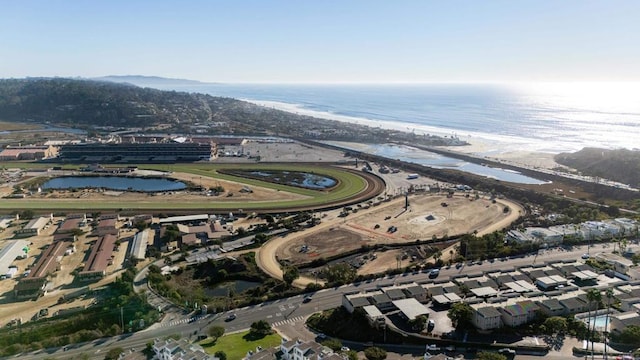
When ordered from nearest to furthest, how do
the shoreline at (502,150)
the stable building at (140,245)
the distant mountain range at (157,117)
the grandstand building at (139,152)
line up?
the stable building at (140,245) → the grandstand building at (139,152) → the shoreline at (502,150) → the distant mountain range at (157,117)

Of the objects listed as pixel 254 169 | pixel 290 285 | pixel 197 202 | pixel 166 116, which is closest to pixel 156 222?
pixel 197 202

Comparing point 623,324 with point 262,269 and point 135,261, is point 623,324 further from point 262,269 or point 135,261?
point 135,261

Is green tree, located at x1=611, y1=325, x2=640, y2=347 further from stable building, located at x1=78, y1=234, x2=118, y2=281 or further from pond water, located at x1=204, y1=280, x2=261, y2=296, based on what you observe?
stable building, located at x1=78, y1=234, x2=118, y2=281

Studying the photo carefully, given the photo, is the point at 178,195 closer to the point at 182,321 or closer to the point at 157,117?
the point at 182,321

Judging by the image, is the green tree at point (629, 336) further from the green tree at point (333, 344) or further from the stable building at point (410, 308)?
the green tree at point (333, 344)

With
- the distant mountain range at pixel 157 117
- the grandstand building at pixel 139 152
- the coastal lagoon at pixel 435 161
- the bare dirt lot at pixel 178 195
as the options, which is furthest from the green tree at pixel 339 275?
the distant mountain range at pixel 157 117

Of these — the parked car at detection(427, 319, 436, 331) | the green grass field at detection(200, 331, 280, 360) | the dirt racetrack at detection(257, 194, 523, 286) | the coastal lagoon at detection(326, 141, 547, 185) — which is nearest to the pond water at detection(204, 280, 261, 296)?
the dirt racetrack at detection(257, 194, 523, 286)
